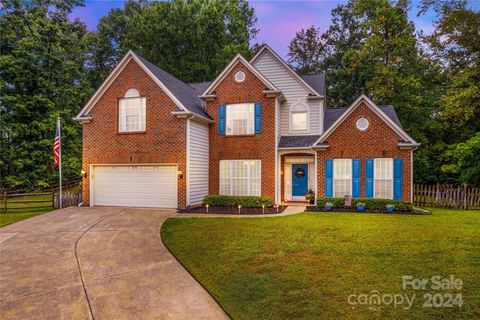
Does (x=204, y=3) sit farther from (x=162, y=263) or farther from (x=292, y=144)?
(x=162, y=263)

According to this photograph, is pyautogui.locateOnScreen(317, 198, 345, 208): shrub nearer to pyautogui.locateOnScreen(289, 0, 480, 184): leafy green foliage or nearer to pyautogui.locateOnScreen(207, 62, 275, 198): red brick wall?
pyautogui.locateOnScreen(207, 62, 275, 198): red brick wall

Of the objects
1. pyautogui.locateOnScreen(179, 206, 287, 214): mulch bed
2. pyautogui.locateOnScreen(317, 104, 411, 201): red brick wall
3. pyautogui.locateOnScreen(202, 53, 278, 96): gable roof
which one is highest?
pyautogui.locateOnScreen(202, 53, 278, 96): gable roof

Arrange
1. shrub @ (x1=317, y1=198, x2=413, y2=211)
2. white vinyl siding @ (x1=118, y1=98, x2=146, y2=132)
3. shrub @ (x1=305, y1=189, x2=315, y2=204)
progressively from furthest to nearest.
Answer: shrub @ (x1=305, y1=189, x2=315, y2=204), white vinyl siding @ (x1=118, y1=98, x2=146, y2=132), shrub @ (x1=317, y1=198, x2=413, y2=211)

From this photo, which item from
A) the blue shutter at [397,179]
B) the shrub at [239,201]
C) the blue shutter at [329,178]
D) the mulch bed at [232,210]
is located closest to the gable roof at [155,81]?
the shrub at [239,201]

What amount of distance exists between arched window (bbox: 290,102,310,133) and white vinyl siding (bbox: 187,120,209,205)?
196 inches

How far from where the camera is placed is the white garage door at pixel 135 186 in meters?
14.1

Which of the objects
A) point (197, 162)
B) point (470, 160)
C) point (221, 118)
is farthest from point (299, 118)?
point (470, 160)

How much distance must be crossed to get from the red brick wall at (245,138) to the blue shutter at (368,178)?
4505 mm

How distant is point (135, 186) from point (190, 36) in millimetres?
21486

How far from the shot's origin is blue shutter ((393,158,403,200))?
43.8 ft

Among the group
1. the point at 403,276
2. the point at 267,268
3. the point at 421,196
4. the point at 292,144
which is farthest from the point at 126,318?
the point at 421,196

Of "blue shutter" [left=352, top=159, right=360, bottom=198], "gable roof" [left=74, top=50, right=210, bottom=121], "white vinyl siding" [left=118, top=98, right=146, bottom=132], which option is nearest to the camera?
"blue shutter" [left=352, top=159, right=360, bottom=198]

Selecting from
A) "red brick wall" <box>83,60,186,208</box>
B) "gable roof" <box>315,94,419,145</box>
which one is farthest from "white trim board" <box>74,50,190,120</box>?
"gable roof" <box>315,94,419,145</box>

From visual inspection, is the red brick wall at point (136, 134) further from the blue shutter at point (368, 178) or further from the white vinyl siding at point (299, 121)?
the blue shutter at point (368, 178)
